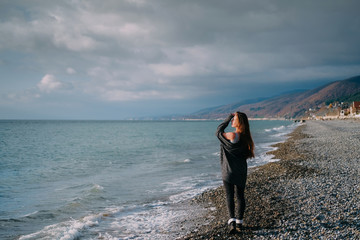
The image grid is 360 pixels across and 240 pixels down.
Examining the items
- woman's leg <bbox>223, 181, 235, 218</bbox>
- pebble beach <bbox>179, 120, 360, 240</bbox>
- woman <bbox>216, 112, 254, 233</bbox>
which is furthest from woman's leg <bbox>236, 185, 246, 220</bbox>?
pebble beach <bbox>179, 120, 360, 240</bbox>

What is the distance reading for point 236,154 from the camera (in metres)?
5.74

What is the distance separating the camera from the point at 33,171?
71.8 feet

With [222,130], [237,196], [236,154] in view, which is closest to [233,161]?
[236,154]

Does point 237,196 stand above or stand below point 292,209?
above

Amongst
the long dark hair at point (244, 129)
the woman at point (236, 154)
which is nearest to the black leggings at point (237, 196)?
the woman at point (236, 154)

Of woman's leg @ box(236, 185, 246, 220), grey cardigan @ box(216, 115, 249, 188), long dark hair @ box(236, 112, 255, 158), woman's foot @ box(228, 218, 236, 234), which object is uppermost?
long dark hair @ box(236, 112, 255, 158)

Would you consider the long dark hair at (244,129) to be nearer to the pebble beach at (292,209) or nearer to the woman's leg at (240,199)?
the woman's leg at (240,199)

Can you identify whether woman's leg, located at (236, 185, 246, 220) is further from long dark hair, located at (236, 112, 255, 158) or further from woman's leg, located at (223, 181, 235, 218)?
long dark hair, located at (236, 112, 255, 158)

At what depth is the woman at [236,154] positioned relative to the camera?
566 cm

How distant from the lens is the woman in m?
5.66

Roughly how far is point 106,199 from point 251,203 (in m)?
7.03

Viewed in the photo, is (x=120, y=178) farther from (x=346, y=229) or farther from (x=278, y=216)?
(x=346, y=229)

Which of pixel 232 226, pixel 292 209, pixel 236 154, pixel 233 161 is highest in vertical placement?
pixel 236 154

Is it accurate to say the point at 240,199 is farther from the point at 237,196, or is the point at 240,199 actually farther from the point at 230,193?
the point at 230,193
